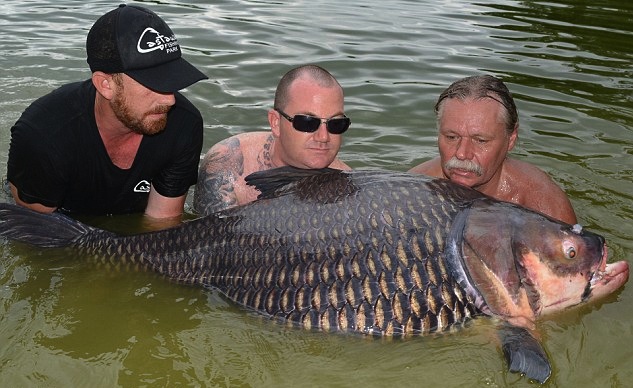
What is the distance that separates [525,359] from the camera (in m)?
3.62

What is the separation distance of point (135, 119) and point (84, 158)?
0.48 meters

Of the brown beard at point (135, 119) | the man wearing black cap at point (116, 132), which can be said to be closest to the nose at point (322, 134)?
the man wearing black cap at point (116, 132)

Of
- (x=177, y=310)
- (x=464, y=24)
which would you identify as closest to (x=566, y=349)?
(x=177, y=310)

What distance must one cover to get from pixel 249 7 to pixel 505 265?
946cm

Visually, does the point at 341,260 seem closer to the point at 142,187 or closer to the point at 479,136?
the point at 479,136

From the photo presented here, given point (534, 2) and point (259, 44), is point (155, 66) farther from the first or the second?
point (534, 2)

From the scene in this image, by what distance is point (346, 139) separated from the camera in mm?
7273

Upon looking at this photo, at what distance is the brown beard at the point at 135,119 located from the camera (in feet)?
15.4

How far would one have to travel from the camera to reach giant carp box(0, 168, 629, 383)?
384 centimetres

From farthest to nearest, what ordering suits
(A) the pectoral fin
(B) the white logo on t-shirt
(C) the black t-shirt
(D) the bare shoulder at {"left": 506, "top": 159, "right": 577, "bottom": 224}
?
(B) the white logo on t-shirt → (D) the bare shoulder at {"left": 506, "top": 159, "right": 577, "bottom": 224} → (C) the black t-shirt → (A) the pectoral fin

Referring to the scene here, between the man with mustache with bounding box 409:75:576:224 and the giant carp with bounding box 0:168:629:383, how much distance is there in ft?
2.59

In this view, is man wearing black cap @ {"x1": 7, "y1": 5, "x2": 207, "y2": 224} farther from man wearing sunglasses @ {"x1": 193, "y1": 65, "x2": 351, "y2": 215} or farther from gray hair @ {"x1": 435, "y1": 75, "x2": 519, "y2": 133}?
gray hair @ {"x1": 435, "y1": 75, "x2": 519, "y2": 133}

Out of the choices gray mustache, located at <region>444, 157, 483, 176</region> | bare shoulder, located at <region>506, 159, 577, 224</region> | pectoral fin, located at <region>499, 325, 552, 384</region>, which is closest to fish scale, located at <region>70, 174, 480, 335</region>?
pectoral fin, located at <region>499, 325, 552, 384</region>

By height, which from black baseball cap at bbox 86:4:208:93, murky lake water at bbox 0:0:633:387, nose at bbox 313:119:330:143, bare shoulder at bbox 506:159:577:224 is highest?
black baseball cap at bbox 86:4:208:93
